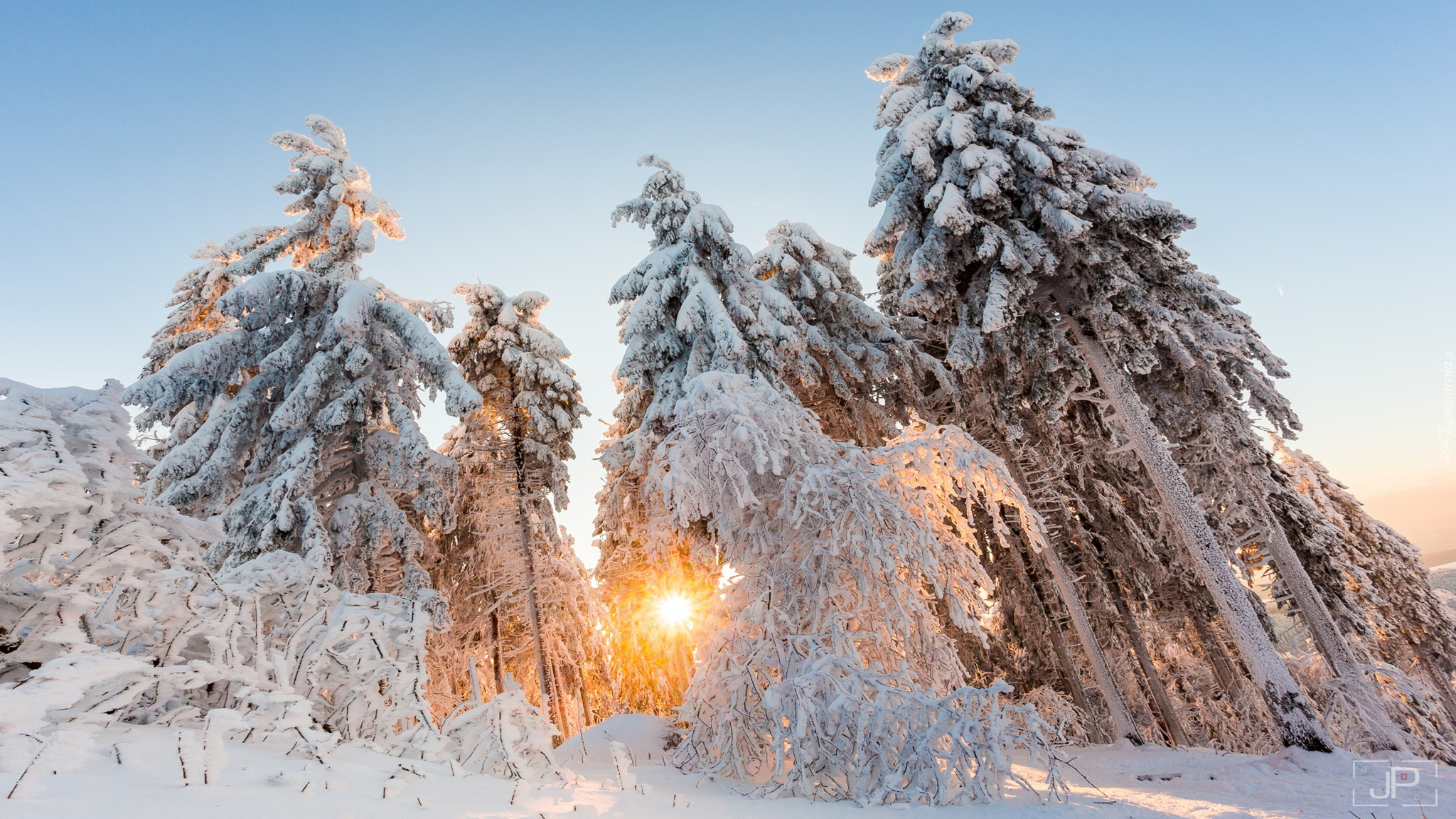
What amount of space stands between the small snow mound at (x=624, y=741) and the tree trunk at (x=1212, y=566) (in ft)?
30.3

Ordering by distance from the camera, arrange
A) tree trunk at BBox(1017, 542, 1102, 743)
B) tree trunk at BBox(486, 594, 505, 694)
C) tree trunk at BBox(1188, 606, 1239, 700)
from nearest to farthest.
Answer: tree trunk at BBox(1017, 542, 1102, 743), tree trunk at BBox(1188, 606, 1239, 700), tree trunk at BBox(486, 594, 505, 694)

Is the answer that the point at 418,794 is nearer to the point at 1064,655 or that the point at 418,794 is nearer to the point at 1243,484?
the point at 1064,655

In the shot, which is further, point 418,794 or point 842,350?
point 842,350

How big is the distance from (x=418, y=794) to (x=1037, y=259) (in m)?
12.2

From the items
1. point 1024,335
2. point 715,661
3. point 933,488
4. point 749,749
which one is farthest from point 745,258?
point 749,749

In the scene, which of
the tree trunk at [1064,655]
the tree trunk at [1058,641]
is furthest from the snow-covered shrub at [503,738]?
the tree trunk at [1064,655]

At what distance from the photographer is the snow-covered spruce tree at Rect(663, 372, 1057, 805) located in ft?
18.0

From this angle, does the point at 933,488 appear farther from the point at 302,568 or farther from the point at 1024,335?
the point at 302,568

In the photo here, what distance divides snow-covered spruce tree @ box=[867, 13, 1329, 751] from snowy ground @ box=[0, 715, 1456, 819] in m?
4.27

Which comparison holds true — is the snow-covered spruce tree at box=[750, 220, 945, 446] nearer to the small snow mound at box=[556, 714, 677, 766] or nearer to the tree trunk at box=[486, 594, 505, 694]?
the small snow mound at box=[556, 714, 677, 766]

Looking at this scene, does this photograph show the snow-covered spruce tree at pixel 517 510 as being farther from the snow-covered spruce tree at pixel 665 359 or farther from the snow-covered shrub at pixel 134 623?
the snow-covered shrub at pixel 134 623

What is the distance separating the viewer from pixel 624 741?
9664 millimetres

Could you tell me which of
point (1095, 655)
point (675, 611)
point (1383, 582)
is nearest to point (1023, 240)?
point (1095, 655)

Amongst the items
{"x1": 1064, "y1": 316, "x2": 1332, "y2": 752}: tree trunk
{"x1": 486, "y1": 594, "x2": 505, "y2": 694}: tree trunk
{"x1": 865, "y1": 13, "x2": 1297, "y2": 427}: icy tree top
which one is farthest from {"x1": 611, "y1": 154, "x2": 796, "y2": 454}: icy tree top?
{"x1": 486, "y1": 594, "x2": 505, "y2": 694}: tree trunk
